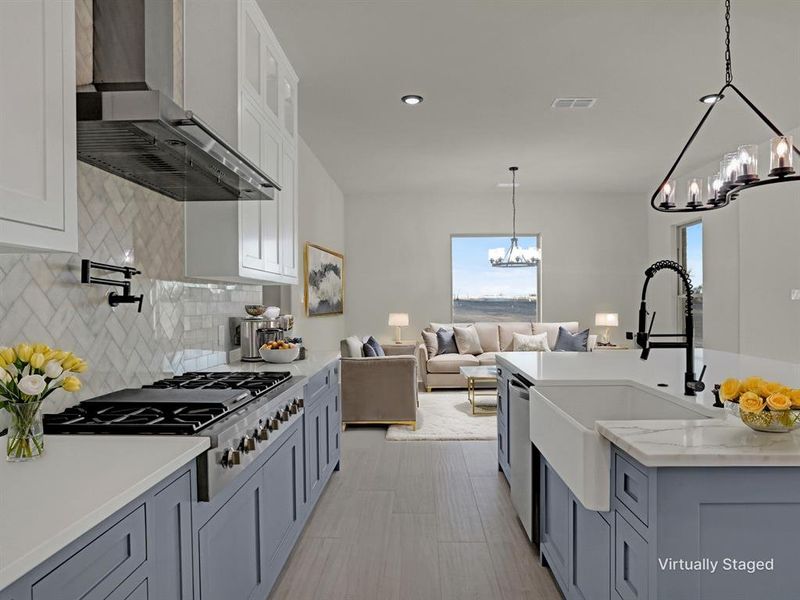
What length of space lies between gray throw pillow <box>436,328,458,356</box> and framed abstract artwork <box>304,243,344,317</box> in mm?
1458

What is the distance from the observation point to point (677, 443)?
1432 millimetres

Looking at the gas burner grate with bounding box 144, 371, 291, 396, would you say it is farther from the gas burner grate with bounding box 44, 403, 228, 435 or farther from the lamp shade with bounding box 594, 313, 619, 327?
the lamp shade with bounding box 594, 313, 619, 327

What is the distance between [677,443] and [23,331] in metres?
1.89

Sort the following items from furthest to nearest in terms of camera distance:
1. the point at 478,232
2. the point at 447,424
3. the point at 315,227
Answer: the point at 478,232 < the point at 315,227 < the point at 447,424

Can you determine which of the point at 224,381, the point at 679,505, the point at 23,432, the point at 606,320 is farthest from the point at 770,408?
the point at 606,320

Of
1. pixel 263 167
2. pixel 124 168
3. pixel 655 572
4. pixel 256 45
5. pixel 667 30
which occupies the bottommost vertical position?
pixel 655 572

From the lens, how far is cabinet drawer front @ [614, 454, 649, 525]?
56.2 inches

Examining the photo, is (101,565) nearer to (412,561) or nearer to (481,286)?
(412,561)

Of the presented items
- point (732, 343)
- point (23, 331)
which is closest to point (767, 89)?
point (732, 343)

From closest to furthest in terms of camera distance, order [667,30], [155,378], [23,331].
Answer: [23,331], [155,378], [667,30]

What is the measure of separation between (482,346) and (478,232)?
180cm

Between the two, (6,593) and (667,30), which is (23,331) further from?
(667,30)

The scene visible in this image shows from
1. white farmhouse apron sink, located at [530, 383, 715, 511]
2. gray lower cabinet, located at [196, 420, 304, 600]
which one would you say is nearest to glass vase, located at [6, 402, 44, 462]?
gray lower cabinet, located at [196, 420, 304, 600]

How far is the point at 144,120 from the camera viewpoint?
1671 mm
